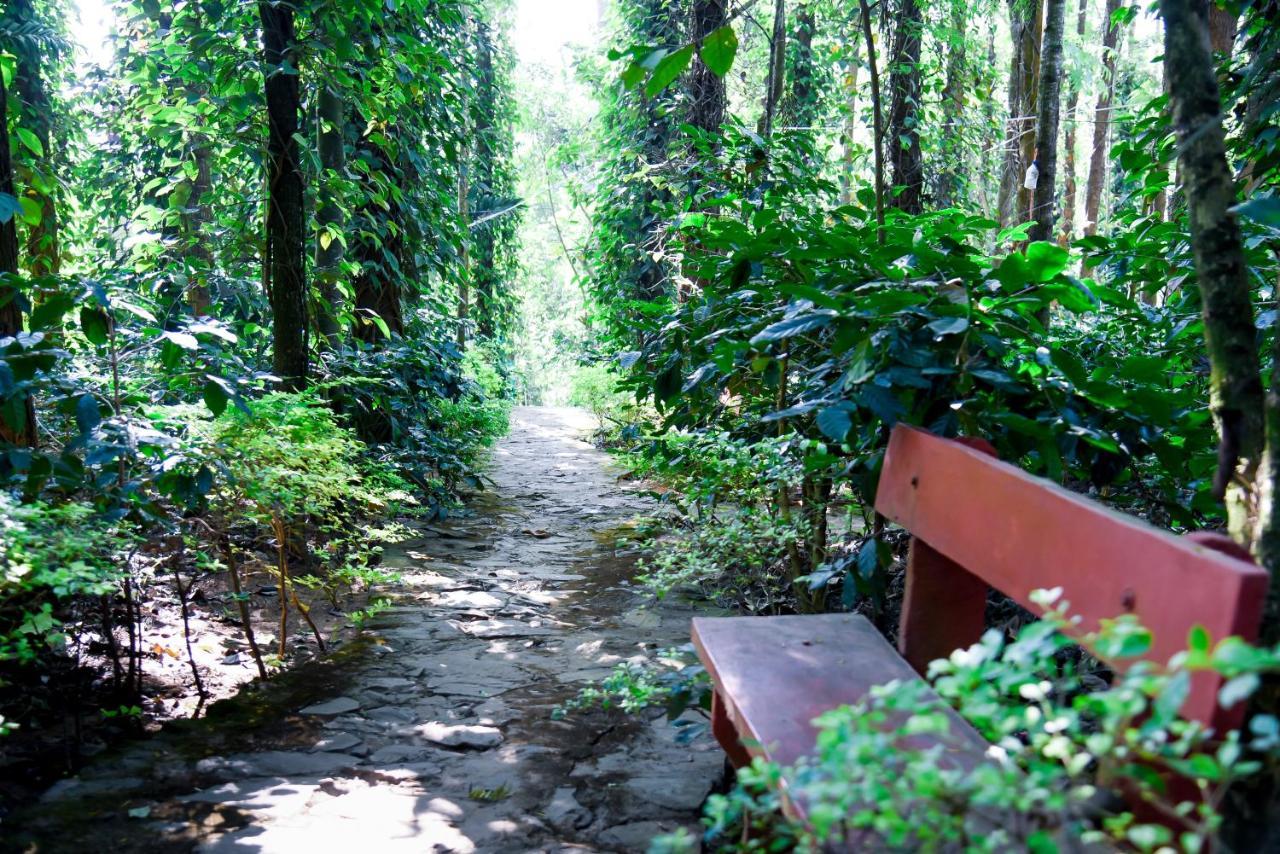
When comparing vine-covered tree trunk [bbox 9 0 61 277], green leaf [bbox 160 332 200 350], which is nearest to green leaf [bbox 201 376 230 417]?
green leaf [bbox 160 332 200 350]

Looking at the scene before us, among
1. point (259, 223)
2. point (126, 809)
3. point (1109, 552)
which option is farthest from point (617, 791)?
point (259, 223)

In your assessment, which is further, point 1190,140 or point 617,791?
point 617,791

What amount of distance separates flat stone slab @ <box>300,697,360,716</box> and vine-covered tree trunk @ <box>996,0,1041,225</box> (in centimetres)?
704

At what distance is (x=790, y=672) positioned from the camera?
215 centimetres

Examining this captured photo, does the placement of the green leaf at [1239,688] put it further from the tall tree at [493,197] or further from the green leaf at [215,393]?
the tall tree at [493,197]

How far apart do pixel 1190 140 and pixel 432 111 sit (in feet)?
23.7

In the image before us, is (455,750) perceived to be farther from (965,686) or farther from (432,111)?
(432,111)

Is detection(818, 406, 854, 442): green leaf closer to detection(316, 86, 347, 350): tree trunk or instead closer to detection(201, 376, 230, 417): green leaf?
detection(201, 376, 230, 417): green leaf

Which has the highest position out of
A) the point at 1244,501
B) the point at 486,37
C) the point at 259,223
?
the point at 486,37

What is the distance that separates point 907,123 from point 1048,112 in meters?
3.40

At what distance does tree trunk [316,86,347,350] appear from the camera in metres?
6.79

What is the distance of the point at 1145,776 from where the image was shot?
119 cm

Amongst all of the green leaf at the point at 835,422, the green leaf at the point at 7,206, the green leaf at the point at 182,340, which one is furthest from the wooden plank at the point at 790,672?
the green leaf at the point at 7,206

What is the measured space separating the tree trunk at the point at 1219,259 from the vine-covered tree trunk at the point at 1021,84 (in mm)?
6695
